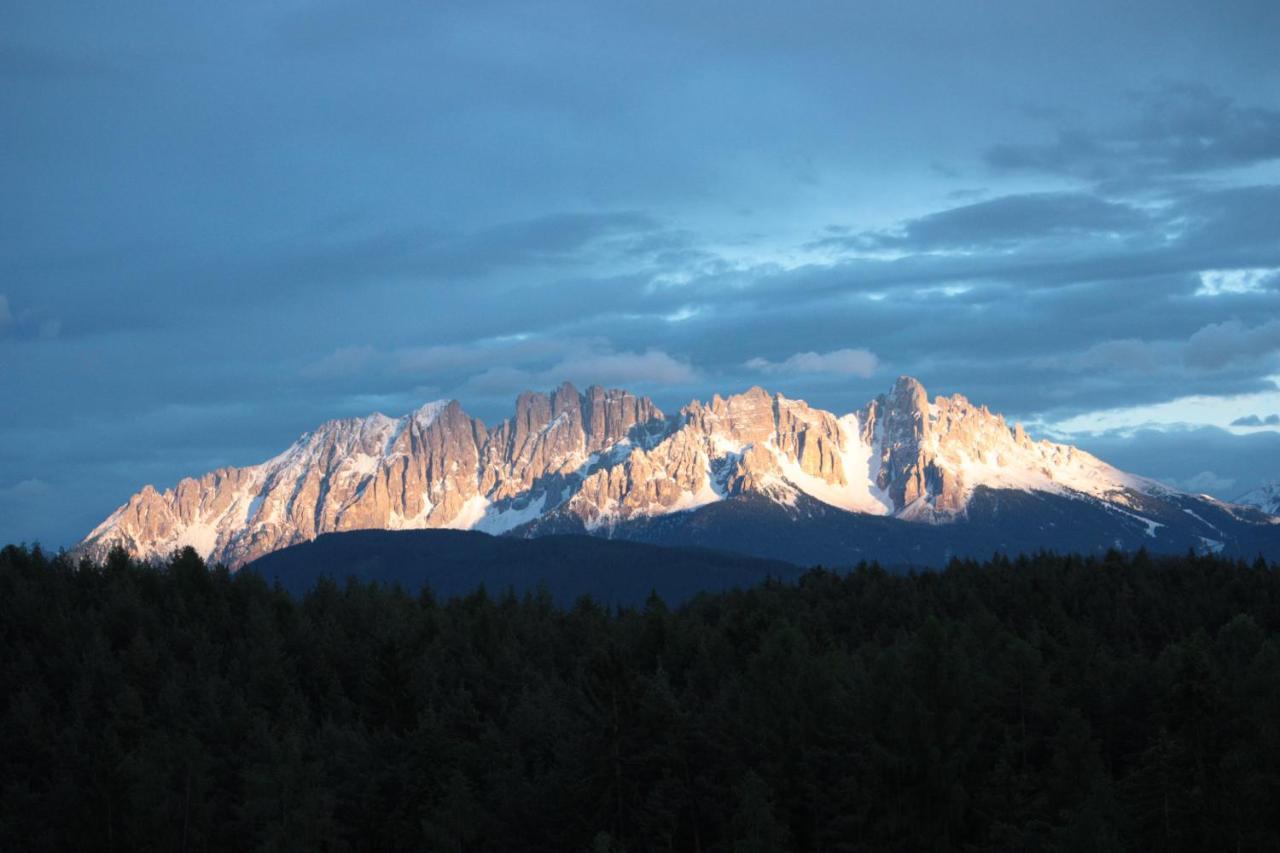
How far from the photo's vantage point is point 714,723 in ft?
329

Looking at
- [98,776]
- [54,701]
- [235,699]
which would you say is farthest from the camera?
[54,701]

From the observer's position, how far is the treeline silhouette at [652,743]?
86.4 meters

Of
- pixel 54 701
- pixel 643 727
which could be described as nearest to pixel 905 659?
pixel 643 727

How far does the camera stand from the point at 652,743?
3519 inches

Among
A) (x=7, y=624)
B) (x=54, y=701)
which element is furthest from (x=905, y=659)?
(x=7, y=624)

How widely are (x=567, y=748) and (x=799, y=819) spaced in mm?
15879

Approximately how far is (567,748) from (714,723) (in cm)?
1141

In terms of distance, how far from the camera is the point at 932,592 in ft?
654

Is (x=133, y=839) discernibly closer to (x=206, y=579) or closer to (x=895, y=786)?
(x=895, y=786)

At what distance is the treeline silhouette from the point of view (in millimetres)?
86375

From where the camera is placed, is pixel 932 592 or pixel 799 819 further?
pixel 932 592

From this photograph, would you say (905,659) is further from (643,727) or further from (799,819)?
(643,727)

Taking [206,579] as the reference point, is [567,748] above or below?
below

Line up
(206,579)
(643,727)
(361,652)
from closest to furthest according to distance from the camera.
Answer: (643,727) → (361,652) → (206,579)
